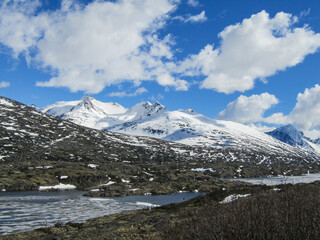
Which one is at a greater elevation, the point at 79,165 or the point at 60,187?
the point at 79,165

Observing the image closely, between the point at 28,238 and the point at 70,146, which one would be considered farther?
the point at 70,146

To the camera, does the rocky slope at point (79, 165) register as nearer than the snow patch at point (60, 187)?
No

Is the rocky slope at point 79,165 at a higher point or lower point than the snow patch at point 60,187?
higher

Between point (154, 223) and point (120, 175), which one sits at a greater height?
point (120, 175)

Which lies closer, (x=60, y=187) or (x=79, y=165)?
A: (x=60, y=187)

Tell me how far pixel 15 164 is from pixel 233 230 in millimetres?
97389

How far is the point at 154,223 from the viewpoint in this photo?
18.9 metres

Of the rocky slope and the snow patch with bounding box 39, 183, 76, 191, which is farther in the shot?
the rocky slope

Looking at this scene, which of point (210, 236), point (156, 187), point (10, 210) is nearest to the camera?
point (210, 236)

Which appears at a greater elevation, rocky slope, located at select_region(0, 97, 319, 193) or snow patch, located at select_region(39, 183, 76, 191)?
rocky slope, located at select_region(0, 97, 319, 193)

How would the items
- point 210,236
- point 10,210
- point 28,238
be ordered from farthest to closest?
point 10,210 → point 28,238 → point 210,236

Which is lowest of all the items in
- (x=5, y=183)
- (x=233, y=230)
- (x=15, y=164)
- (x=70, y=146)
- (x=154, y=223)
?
(x=154, y=223)

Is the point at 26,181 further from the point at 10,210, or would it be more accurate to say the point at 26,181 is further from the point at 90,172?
the point at 10,210

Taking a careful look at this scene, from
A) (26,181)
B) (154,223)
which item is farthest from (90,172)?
(154,223)
